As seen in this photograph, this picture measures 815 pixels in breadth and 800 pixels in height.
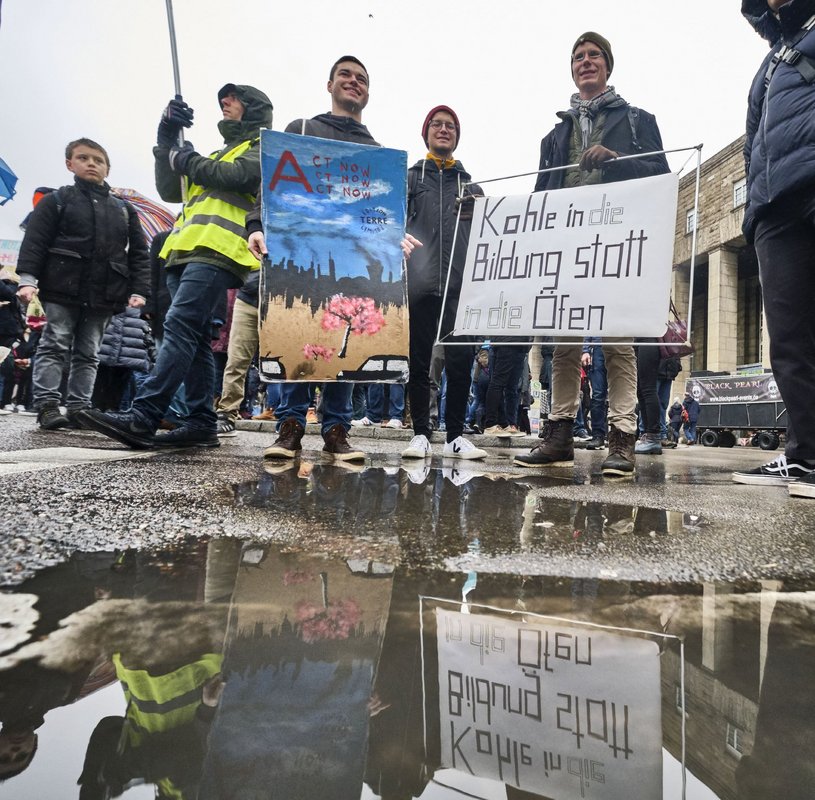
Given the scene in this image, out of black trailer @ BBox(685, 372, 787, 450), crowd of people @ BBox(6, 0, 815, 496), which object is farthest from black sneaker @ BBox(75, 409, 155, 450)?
black trailer @ BBox(685, 372, 787, 450)

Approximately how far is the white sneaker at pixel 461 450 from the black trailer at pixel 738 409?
9245 millimetres

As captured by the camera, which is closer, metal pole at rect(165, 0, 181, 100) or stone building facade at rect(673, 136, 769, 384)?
metal pole at rect(165, 0, 181, 100)

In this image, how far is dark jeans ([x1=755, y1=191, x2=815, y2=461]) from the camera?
2.38m

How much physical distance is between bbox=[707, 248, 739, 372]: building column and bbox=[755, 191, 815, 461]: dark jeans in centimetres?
1846

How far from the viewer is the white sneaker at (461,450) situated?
3365 mm

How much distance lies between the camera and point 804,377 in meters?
2.37

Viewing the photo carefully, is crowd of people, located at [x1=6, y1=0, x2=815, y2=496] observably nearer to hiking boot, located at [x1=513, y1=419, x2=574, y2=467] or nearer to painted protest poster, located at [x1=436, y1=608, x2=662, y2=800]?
hiking boot, located at [x1=513, y1=419, x2=574, y2=467]

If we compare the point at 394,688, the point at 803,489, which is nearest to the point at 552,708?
the point at 394,688

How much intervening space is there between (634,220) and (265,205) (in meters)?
1.91

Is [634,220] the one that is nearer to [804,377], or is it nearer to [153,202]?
[804,377]

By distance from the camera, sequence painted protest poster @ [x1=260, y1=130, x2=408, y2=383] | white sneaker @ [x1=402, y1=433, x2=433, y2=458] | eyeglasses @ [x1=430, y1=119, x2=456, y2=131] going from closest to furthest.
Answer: painted protest poster @ [x1=260, y1=130, x2=408, y2=383] → white sneaker @ [x1=402, y1=433, x2=433, y2=458] → eyeglasses @ [x1=430, y1=119, x2=456, y2=131]

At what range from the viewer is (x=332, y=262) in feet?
9.55

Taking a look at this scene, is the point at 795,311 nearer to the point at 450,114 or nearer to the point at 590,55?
the point at 590,55

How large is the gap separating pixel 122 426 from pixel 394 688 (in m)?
2.55
